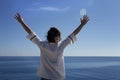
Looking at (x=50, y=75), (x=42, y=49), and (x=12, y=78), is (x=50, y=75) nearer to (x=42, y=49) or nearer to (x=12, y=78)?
(x=42, y=49)

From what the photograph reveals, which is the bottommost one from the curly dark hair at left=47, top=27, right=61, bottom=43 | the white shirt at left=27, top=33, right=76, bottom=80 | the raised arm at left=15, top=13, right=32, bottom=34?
the white shirt at left=27, top=33, right=76, bottom=80

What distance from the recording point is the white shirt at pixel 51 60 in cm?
355

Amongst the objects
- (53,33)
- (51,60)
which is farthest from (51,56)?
(53,33)

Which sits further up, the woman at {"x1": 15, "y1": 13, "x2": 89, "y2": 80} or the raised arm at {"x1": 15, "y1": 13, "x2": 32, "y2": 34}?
the raised arm at {"x1": 15, "y1": 13, "x2": 32, "y2": 34}

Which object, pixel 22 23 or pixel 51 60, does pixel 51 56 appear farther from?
pixel 22 23

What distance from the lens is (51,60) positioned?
3.57m

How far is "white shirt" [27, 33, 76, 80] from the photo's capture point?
3.55m

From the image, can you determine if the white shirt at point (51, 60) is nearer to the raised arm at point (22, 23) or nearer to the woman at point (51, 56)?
the woman at point (51, 56)

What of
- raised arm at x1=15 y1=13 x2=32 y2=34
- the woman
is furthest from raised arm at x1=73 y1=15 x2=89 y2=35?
raised arm at x1=15 y1=13 x2=32 y2=34

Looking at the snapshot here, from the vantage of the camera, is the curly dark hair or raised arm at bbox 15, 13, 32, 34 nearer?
the curly dark hair

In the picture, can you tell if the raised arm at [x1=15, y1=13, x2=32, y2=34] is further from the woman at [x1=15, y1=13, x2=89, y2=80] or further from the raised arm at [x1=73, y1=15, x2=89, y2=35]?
the raised arm at [x1=73, y1=15, x2=89, y2=35]

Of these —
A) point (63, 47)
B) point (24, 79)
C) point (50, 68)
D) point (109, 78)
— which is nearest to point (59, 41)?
point (63, 47)

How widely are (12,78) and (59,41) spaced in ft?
169

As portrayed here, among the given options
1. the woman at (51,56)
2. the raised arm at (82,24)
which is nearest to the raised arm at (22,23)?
the woman at (51,56)
